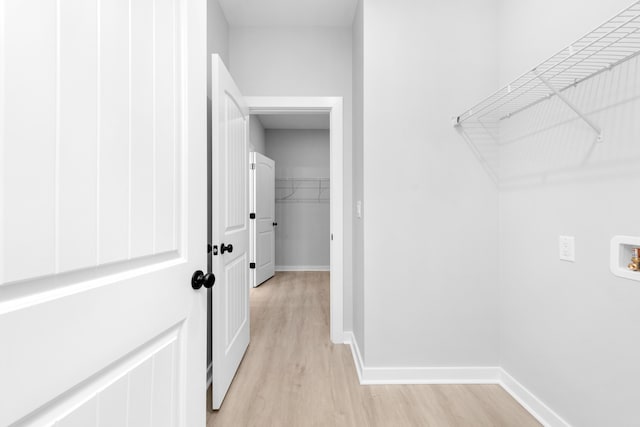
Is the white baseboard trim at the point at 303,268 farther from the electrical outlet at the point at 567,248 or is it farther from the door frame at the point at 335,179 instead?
the electrical outlet at the point at 567,248

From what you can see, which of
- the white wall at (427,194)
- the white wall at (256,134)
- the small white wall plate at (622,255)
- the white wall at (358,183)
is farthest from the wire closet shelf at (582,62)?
the white wall at (256,134)

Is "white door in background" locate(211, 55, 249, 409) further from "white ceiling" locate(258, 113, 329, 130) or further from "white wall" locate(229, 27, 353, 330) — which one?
"white ceiling" locate(258, 113, 329, 130)

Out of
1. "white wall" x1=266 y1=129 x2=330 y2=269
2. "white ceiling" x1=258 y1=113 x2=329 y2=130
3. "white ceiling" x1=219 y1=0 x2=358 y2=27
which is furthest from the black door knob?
"white wall" x1=266 y1=129 x2=330 y2=269

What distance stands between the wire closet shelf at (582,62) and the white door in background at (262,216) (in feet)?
10.6

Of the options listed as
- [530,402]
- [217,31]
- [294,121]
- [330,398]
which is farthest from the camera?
[294,121]

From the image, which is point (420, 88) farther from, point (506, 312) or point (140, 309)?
point (140, 309)

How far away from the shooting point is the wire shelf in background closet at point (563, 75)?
3.92 ft

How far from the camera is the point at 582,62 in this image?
1378 mm

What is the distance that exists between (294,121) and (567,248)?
4699 millimetres

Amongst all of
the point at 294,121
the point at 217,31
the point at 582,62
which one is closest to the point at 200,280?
the point at 582,62

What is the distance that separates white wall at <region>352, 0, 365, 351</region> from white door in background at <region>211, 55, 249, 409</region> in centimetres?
84

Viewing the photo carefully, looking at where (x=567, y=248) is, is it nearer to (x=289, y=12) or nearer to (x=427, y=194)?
(x=427, y=194)

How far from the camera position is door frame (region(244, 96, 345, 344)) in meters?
2.77

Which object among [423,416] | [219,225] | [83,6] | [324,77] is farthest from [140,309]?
[324,77]
